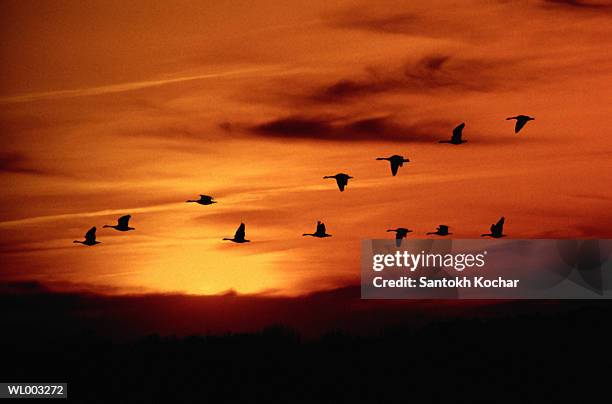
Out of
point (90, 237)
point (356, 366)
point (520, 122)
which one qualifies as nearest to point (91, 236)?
point (90, 237)

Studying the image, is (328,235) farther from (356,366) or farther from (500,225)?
(356,366)

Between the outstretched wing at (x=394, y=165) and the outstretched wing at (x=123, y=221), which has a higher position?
the outstretched wing at (x=394, y=165)

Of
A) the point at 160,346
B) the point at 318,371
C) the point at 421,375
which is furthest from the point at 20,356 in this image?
the point at 421,375

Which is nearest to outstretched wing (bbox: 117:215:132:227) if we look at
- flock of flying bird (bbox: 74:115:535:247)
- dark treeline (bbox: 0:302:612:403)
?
flock of flying bird (bbox: 74:115:535:247)

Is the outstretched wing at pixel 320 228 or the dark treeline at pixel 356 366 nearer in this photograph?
the outstretched wing at pixel 320 228

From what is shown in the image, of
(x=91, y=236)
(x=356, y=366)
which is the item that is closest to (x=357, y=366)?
Result: (x=356, y=366)

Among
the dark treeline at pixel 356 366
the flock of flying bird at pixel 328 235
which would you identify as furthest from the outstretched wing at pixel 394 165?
the dark treeline at pixel 356 366

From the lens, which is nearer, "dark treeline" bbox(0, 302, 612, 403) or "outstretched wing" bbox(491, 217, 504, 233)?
"outstretched wing" bbox(491, 217, 504, 233)

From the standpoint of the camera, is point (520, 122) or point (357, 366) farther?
point (357, 366)

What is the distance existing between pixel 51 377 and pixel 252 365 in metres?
19.4

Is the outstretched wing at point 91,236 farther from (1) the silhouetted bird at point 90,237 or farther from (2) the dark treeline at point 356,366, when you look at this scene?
(2) the dark treeline at point 356,366

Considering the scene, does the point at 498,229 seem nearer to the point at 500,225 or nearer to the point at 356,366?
the point at 500,225

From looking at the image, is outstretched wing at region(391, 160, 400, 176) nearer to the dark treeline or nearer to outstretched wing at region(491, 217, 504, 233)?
outstretched wing at region(491, 217, 504, 233)

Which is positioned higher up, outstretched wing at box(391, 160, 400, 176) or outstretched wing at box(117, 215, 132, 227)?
outstretched wing at box(391, 160, 400, 176)
